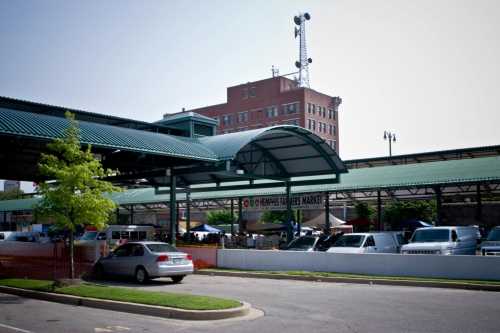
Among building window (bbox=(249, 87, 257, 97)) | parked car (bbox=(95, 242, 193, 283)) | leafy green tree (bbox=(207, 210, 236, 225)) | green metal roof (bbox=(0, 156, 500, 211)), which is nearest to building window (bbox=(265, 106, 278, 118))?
building window (bbox=(249, 87, 257, 97))

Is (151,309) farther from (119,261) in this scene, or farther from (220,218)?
(220,218)

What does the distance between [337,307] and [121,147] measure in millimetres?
→ 12390

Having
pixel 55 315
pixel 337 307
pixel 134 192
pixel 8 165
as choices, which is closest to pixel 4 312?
pixel 55 315

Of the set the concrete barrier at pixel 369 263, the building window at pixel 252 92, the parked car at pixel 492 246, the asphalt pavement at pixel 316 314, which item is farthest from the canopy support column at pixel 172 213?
the building window at pixel 252 92

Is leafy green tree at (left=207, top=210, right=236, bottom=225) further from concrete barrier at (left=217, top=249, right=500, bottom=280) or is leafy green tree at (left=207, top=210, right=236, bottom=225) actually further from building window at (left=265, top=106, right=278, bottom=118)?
concrete barrier at (left=217, top=249, right=500, bottom=280)

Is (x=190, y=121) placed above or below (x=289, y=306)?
above

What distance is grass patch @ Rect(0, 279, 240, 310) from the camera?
12484 mm

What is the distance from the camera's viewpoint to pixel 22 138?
19203 millimetres

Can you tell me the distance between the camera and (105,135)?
73.3 feet

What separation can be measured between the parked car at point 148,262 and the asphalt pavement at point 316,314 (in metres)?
1.78

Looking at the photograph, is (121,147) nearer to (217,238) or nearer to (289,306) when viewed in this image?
(289,306)

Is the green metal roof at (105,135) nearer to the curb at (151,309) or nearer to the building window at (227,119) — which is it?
the curb at (151,309)

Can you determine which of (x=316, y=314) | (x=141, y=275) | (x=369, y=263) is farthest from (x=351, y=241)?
(x=316, y=314)

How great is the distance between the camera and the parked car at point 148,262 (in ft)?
62.2
